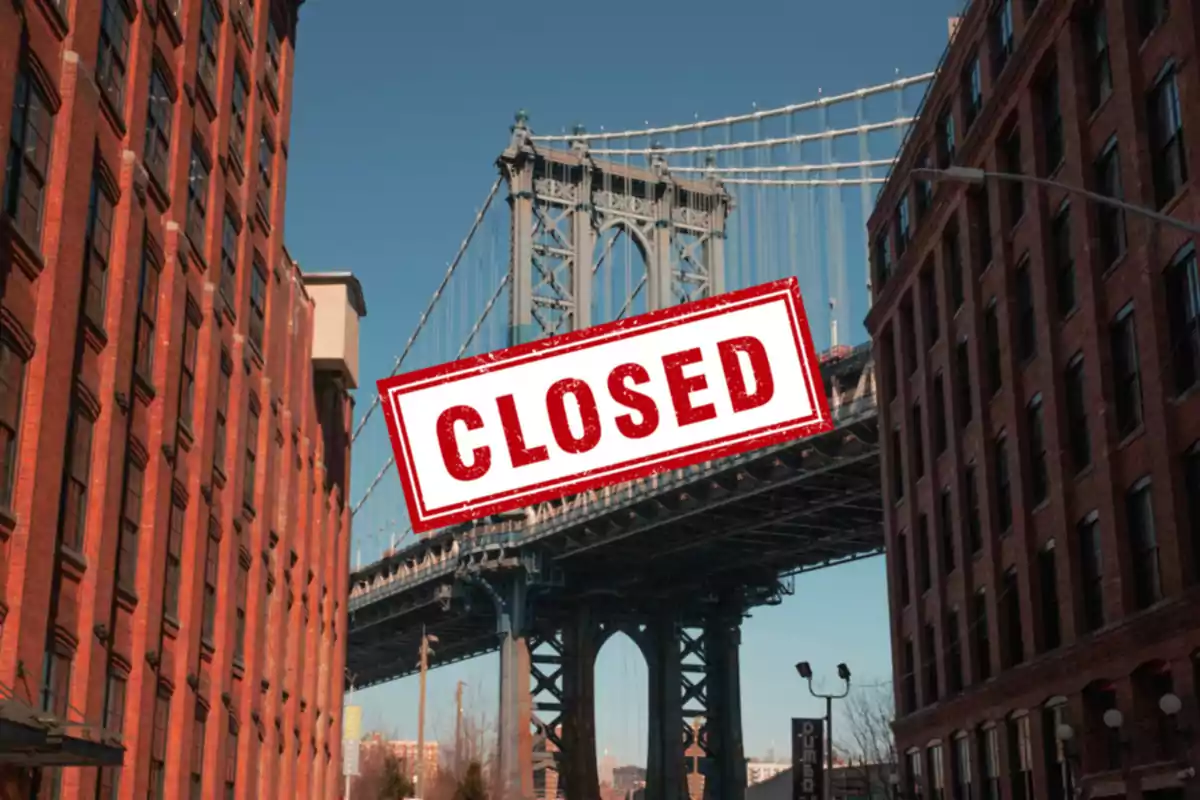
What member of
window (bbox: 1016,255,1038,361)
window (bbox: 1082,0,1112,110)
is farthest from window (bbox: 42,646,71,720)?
window (bbox: 1016,255,1038,361)

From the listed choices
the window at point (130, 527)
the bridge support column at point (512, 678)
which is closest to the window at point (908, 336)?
the window at point (130, 527)

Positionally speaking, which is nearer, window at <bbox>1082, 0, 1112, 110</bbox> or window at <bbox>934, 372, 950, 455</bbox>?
window at <bbox>1082, 0, 1112, 110</bbox>

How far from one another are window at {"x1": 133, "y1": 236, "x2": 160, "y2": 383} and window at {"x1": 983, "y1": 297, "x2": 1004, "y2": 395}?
20.8 m

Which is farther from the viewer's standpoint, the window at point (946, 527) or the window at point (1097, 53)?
the window at point (946, 527)

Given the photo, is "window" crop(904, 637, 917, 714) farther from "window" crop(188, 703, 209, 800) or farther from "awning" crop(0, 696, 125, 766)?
"awning" crop(0, 696, 125, 766)

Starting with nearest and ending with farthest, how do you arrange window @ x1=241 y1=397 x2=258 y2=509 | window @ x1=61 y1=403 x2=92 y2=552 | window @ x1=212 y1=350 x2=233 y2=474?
window @ x1=61 y1=403 x2=92 y2=552 < window @ x1=212 y1=350 x2=233 y2=474 < window @ x1=241 y1=397 x2=258 y2=509

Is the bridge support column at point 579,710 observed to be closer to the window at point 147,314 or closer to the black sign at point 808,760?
the black sign at point 808,760

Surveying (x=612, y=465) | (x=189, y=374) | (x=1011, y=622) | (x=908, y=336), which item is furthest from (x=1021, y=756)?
(x=189, y=374)

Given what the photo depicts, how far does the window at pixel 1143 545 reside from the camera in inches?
1161

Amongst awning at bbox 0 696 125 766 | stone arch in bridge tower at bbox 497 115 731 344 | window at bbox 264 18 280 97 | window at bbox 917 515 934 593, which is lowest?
awning at bbox 0 696 125 766

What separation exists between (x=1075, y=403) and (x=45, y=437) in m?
21.6

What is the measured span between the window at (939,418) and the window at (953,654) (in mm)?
4747

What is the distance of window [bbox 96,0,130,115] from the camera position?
25.6 meters

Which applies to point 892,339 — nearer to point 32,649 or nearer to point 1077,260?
point 1077,260
